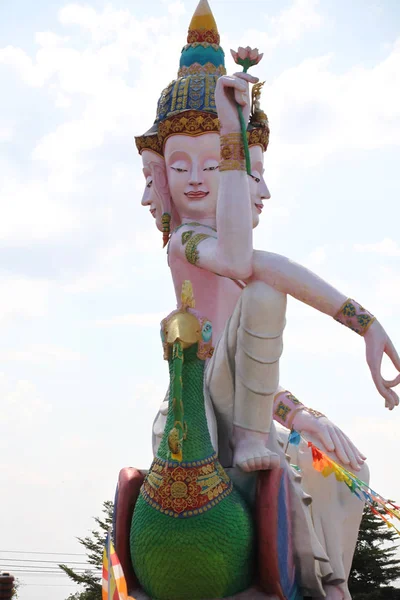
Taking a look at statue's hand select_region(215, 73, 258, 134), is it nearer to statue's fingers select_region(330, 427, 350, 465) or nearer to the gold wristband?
the gold wristband

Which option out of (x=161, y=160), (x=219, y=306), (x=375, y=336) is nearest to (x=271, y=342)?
(x=375, y=336)

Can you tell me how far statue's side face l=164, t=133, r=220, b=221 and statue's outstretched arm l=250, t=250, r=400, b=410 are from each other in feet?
3.20

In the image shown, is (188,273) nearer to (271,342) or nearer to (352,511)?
(271,342)

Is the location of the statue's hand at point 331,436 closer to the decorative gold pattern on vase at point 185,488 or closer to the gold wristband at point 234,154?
the decorative gold pattern on vase at point 185,488

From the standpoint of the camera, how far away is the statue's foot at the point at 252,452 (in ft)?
14.7

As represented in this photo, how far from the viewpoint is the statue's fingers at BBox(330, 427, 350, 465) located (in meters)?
5.38

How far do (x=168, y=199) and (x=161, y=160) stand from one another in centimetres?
25

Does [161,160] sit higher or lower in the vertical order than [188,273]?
higher

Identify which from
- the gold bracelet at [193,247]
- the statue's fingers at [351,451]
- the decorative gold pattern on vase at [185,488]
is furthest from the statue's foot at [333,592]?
the gold bracelet at [193,247]

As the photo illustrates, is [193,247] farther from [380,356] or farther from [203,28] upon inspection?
[203,28]

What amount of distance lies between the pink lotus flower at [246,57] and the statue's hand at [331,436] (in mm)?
2089

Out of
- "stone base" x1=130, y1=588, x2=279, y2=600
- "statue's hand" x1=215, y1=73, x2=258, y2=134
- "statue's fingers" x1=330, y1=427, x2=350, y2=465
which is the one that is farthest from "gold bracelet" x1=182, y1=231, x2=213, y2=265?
"stone base" x1=130, y1=588, x2=279, y2=600

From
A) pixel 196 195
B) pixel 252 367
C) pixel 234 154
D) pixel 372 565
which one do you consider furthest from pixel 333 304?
pixel 372 565

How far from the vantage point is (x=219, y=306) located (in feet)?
17.9
